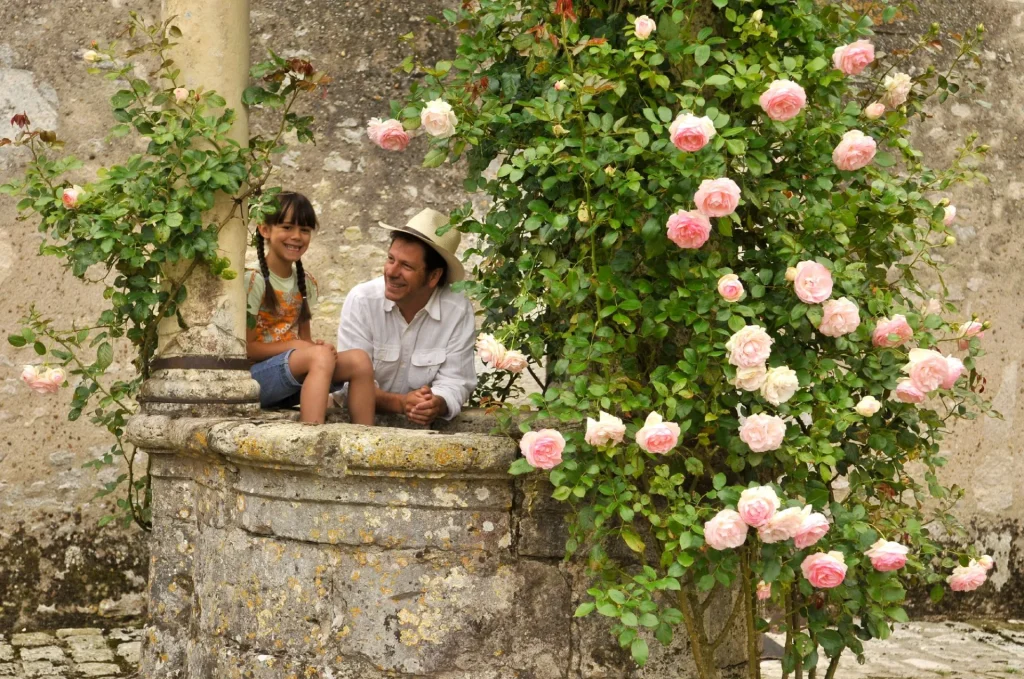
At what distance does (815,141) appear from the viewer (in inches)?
115

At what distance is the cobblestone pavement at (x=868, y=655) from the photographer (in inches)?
183

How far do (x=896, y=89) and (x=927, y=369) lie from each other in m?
0.76

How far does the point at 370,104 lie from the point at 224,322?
2348 mm

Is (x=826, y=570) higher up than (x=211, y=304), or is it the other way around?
(x=211, y=304)

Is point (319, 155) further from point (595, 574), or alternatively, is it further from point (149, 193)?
point (595, 574)

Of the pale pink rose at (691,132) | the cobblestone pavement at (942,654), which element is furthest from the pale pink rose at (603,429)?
the cobblestone pavement at (942,654)

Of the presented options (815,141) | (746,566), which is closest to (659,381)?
(746,566)

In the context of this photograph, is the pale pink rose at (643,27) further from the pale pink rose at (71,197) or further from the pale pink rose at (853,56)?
the pale pink rose at (71,197)

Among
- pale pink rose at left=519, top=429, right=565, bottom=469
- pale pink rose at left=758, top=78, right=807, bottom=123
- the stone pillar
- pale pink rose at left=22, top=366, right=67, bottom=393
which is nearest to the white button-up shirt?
the stone pillar

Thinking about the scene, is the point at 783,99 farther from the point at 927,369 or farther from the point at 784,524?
the point at 784,524

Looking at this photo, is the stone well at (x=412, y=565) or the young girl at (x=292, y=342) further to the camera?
the young girl at (x=292, y=342)

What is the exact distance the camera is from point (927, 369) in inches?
109

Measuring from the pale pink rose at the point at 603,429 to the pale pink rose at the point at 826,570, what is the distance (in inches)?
19.5

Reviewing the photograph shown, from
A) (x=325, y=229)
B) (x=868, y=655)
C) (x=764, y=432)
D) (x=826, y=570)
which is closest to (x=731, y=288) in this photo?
(x=764, y=432)
